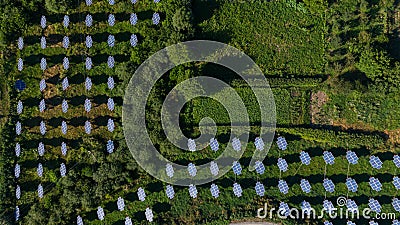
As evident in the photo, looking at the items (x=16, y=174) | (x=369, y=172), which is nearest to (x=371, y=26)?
(x=369, y=172)

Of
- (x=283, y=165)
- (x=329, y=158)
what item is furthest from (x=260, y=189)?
(x=329, y=158)

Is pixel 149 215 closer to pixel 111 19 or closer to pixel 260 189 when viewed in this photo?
pixel 260 189

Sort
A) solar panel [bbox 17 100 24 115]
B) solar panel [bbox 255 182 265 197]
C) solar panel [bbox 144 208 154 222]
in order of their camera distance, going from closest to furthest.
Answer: solar panel [bbox 144 208 154 222] → solar panel [bbox 255 182 265 197] → solar panel [bbox 17 100 24 115]

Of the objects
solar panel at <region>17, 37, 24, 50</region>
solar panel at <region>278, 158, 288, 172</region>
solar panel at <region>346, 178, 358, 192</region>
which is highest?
solar panel at <region>17, 37, 24, 50</region>

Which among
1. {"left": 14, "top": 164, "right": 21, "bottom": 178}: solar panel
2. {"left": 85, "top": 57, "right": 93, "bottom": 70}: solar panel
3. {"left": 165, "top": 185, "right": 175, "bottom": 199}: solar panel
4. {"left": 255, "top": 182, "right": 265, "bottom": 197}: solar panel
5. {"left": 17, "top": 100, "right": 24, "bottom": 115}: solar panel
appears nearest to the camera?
{"left": 255, "top": 182, "right": 265, "bottom": 197}: solar panel

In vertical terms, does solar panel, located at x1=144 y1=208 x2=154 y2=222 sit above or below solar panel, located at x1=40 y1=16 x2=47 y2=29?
below

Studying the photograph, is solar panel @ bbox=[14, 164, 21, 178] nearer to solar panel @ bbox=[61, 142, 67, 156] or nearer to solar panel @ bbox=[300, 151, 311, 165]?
solar panel @ bbox=[61, 142, 67, 156]

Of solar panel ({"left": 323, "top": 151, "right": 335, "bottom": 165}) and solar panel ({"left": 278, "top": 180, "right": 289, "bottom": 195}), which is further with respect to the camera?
solar panel ({"left": 323, "top": 151, "right": 335, "bottom": 165})

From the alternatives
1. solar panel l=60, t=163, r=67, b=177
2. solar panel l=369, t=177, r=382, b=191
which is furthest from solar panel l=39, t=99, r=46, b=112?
solar panel l=369, t=177, r=382, b=191
